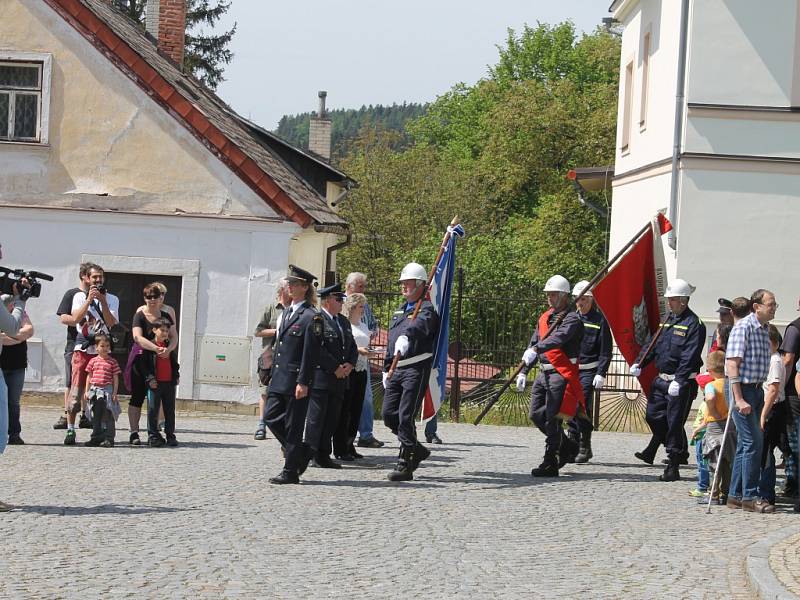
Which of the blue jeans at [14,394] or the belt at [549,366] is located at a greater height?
the belt at [549,366]

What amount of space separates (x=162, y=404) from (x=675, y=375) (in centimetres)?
568

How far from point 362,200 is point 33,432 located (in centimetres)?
3084

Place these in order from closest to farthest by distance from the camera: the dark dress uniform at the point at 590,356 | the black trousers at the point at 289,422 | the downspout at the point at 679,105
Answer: the black trousers at the point at 289,422
the dark dress uniform at the point at 590,356
the downspout at the point at 679,105

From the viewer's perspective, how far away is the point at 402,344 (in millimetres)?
12695

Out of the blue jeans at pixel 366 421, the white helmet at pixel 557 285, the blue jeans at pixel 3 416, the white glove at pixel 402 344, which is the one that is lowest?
the blue jeans at pixel 366 421

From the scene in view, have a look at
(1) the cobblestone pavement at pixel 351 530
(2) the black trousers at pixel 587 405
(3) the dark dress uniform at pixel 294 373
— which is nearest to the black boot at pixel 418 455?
(1) the cobblestone pavement at pixel 351 530

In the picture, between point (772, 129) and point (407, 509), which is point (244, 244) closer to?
point (772, 129)

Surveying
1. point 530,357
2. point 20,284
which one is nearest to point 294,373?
point 530,357

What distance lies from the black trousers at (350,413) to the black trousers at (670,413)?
3.08 m

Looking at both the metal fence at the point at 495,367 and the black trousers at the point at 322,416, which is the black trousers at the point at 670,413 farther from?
the metal fence at the point at 495,367

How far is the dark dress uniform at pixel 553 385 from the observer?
44.0 feet

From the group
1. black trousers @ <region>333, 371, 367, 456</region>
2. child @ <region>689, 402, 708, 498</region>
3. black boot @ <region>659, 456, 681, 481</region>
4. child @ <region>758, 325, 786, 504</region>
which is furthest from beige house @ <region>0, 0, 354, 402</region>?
child @ <region>758, 325, 786, 504</region>

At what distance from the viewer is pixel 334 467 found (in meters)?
13.5

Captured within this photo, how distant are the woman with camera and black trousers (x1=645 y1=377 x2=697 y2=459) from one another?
534 centimetres
